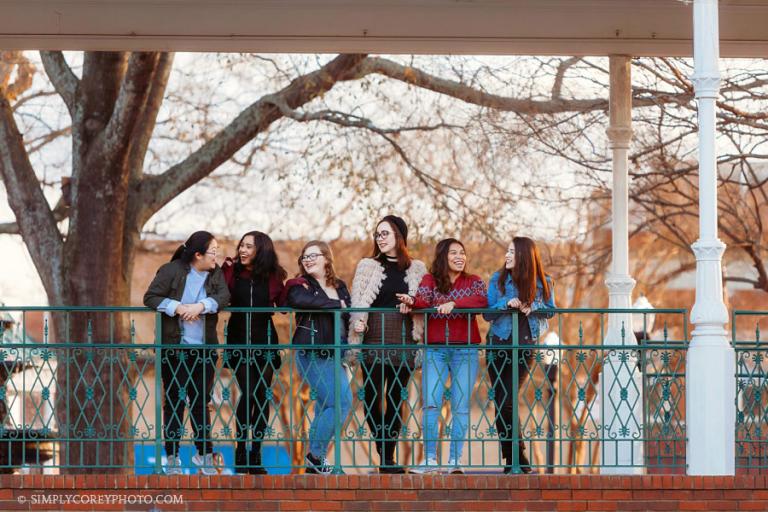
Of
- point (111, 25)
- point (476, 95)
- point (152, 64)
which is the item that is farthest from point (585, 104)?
point (111, 25)

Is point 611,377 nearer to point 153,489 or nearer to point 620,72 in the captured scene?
point 620,72

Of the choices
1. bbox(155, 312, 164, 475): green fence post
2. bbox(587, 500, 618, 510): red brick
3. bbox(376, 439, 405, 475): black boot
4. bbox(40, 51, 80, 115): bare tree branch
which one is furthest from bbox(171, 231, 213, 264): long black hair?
bbox(40, 51, 80, 115): bare tree branch

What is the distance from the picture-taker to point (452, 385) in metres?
10.9

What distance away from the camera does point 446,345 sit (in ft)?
35.8

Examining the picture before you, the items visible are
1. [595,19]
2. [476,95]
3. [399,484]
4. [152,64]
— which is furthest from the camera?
[476,95]

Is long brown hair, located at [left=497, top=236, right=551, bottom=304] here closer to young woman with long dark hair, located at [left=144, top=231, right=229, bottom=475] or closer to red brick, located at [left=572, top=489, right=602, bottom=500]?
red brick, located at [left=572, top=489, right=602, bottom=500]

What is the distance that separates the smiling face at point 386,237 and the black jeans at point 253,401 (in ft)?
3.69

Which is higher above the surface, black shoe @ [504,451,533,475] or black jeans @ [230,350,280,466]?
black jeans @ [230,350,280,466]

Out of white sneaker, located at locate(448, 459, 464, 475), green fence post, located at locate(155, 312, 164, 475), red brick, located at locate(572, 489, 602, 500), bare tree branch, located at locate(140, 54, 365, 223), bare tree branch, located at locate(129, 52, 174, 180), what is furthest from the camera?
bare tree branch, located at locate(140, 54, 365, 223)

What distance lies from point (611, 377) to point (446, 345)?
2.79 metres

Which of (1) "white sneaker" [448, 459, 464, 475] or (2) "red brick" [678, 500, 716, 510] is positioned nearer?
(2) "red brick" [678, 500, 716, 510]

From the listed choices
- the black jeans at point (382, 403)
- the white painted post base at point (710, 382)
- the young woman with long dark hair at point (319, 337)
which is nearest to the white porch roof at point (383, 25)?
the young woman with long dark hair at point (319, 337)

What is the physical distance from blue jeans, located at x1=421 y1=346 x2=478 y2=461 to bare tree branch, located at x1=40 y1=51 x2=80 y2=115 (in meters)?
9.49

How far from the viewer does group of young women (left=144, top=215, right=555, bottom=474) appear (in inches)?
429
